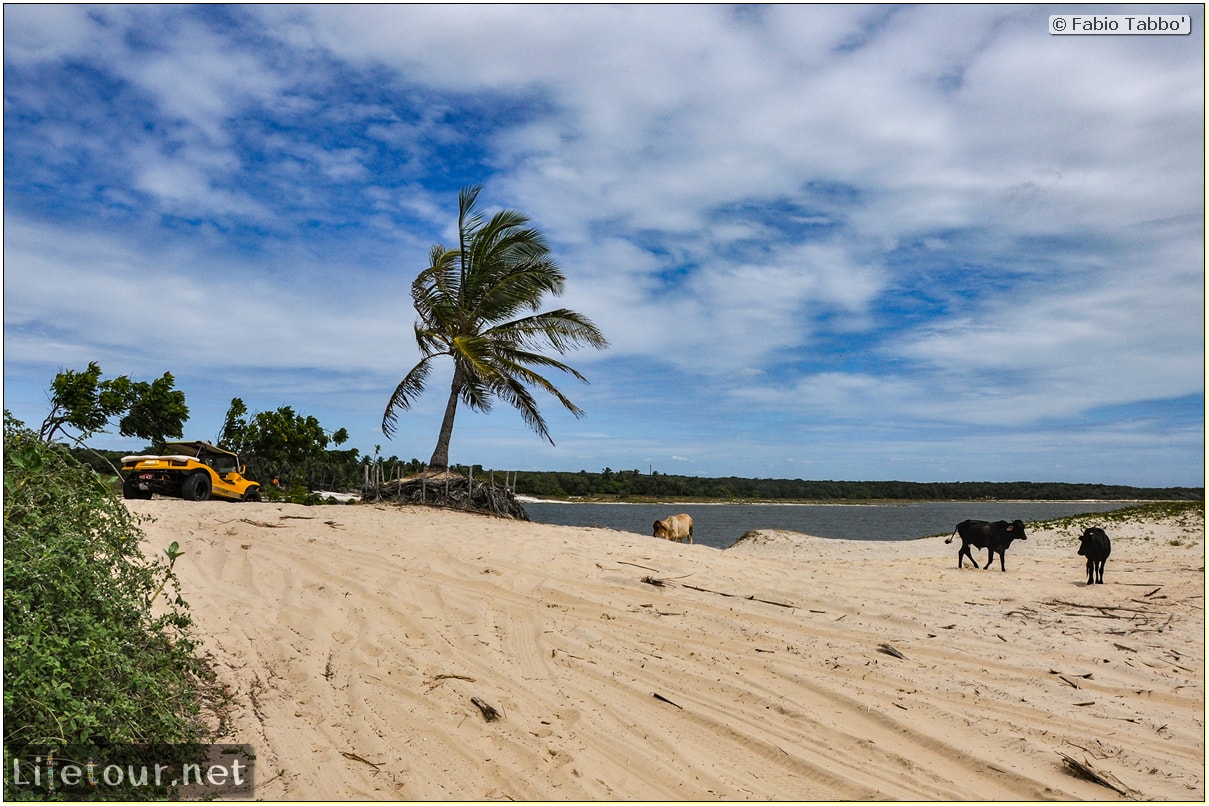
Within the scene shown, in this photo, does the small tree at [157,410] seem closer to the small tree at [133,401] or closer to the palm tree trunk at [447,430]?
the small tree at [133,401]

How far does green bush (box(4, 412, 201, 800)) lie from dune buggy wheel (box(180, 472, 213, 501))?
43.9 feet

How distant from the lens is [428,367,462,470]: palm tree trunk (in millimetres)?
15461

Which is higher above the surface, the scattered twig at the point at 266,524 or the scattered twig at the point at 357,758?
Result: the scattered twig at the point at 266,524

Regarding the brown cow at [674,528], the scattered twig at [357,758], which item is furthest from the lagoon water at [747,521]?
the scattered twig at [357,758]

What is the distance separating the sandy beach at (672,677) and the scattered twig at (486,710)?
0.06ft

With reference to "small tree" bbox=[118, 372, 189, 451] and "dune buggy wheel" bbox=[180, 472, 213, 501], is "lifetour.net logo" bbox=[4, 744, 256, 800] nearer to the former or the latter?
"dune buggy wheel" bbox=[180, 472, 213, 501]

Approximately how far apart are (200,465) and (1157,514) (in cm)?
2349

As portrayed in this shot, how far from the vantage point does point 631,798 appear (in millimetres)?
3531

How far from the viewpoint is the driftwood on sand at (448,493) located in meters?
13.7

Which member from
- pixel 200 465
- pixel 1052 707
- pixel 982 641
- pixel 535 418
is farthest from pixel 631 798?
pixel 200 465

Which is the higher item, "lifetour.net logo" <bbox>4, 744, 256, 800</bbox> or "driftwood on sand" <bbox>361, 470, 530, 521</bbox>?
"driftwood on sand" <bbox>361, 470, 530, 521</bbox>

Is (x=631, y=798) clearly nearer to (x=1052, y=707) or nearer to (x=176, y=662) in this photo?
(x=176, y=662)

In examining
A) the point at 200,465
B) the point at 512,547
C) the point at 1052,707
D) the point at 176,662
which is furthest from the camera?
the point at 200,465

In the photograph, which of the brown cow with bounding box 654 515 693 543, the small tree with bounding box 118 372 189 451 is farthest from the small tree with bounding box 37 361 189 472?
the brown cow with bounding box 654 515 693 543
